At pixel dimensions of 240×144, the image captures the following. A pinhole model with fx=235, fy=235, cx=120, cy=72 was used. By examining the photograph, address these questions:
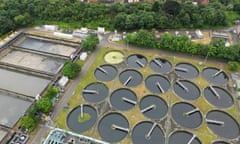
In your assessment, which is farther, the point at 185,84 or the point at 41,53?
the point at 41,53

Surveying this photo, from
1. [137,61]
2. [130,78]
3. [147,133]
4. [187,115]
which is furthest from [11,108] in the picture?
[187,115]

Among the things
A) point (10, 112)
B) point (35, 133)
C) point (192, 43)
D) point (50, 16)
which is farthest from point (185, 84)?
point (50, 16)

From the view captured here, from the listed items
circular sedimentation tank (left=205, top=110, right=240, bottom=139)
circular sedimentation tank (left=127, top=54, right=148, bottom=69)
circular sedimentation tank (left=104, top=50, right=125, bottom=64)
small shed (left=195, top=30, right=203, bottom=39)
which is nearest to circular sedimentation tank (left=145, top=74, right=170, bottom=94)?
circular sedimentation tank (left=127, top=54, right=148, bottom=69)

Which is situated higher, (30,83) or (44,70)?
(44,70)

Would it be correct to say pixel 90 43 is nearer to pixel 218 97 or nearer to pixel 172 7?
pixel 172 7

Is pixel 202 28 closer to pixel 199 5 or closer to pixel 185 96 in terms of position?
pixel 199 5

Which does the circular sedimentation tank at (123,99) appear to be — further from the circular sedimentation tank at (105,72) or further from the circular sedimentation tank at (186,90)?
the circular sedimentation tank at (186,90)
